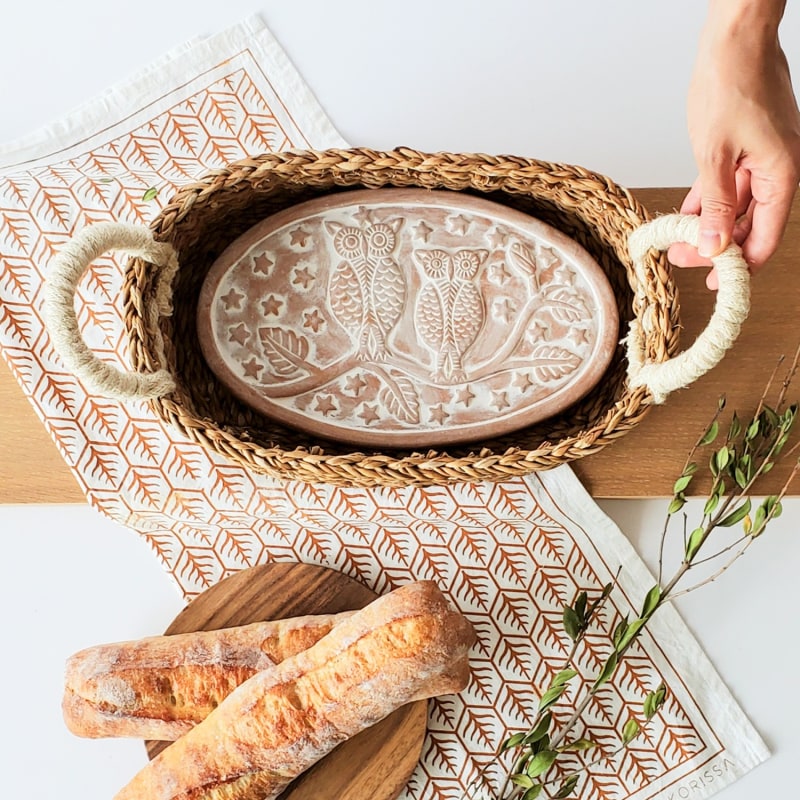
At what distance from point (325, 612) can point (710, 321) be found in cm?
60

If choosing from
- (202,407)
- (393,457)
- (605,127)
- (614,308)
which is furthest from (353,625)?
(605,127)

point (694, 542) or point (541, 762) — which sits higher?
point (694, 542)

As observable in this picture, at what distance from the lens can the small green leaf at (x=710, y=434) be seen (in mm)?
1021

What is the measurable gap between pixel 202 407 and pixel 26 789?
61 centimetres

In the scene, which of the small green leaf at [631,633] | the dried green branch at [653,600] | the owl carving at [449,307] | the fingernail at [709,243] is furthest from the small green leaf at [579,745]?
the fingernail at [709,243]

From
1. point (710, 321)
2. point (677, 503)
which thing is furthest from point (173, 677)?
point (710, 321)

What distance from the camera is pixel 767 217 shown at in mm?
906

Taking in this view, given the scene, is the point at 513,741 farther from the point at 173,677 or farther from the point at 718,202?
the point at 718,202

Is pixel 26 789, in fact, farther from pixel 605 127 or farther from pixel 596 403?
pixel 605 127

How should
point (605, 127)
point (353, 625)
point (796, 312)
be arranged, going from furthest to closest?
point (605, 127), point (796, 312), point (353, 625)

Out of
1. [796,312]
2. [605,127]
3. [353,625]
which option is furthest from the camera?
[605,127]

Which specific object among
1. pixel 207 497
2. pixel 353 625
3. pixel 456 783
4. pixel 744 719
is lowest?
pixel 744 719

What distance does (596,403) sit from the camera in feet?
3.65

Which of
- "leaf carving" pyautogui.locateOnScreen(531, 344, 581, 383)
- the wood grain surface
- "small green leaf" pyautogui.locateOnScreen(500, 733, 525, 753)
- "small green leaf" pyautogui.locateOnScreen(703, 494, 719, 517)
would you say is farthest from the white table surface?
"small green leaf" pyautogui.locateOnScreen(500, 733, 525, 753)
